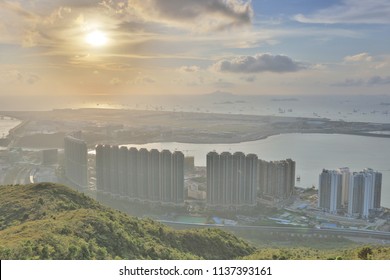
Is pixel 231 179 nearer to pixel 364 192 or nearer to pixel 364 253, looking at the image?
pixel 364 192

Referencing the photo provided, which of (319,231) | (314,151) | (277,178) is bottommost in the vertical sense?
(319,231)

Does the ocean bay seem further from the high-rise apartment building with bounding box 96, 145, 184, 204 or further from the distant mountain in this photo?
the distant mountain

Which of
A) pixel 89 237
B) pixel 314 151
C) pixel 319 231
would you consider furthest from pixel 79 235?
pixel 314 151

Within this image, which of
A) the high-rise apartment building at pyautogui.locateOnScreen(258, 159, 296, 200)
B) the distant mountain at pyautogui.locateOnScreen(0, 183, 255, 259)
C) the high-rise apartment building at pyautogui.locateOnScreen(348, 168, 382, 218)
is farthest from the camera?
the high-rise apartment building at pyautogui.locateOnScreen(258, 159, 296, 200)

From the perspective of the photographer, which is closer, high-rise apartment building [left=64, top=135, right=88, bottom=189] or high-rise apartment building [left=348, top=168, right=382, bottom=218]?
high-rise apartment building [left=348, top=168, right=382, bottom=218]

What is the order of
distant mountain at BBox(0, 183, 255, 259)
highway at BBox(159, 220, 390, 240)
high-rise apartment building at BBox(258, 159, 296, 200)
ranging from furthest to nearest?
high-rise apartment building at BBox(258, 159, 296, 200) < highway at BBox(159, 220, 390, 240) < distant mountain at BBox(0, 183, 255, 259)

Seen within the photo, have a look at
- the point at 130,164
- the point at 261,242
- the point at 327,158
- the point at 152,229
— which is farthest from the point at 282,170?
the point at 152,229

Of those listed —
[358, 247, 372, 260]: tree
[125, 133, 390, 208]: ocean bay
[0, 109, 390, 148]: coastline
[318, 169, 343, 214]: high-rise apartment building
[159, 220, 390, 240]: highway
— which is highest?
[0, 109, 390, 148]: coastline

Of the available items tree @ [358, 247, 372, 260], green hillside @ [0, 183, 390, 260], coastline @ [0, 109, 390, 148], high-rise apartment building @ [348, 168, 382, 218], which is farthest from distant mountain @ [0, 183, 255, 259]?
high-rise apartment building @ [348, 168, 382, 218]
